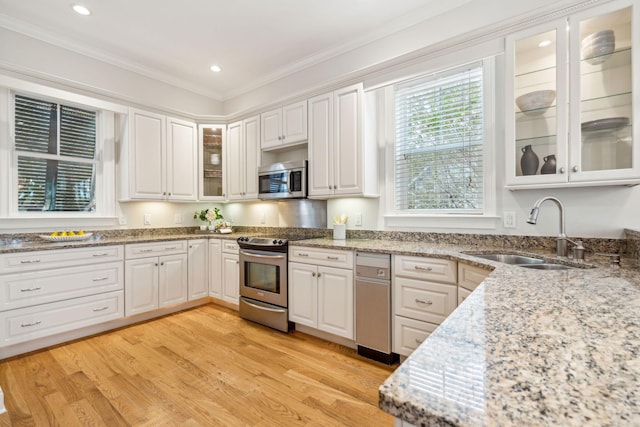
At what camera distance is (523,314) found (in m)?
0.87

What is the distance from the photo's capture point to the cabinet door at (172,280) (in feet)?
11.4

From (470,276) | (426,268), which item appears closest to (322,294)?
(426,268)

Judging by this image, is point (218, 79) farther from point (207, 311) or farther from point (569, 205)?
point (569, 205)

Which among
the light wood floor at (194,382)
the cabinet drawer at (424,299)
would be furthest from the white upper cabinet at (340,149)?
the light wood floor at (194,382)

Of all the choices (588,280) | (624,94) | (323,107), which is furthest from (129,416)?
(624,94)

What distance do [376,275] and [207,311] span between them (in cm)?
238

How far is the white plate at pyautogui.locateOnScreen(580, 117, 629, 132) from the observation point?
5.91 ft

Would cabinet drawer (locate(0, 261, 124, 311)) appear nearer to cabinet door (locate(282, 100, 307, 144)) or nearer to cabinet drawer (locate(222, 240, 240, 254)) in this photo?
cabinet drawer (locate(222, 240, 240, 254))

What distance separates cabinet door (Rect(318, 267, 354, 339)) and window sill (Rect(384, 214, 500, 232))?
0.74 meters

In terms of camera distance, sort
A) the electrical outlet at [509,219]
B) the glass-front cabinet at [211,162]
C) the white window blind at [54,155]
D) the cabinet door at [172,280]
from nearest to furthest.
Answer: the electrical outlet at [509,219] → the white window blind at [54,155] → the cabinet door at [172,280] → the glass-front cabinet at [211,162]

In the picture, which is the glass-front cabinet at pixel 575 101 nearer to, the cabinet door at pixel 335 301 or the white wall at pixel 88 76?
the cabinet door at pixel 335 301

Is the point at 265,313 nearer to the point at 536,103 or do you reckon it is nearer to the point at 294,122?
the point at 294,122

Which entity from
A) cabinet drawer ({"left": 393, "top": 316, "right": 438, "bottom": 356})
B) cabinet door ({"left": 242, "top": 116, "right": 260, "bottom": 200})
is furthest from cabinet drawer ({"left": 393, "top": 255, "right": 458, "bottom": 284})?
cabinet door ({"left": 242, "top": 116, "right": 260, "bottom": 200})

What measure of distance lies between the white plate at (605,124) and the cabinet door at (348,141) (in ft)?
5.29
